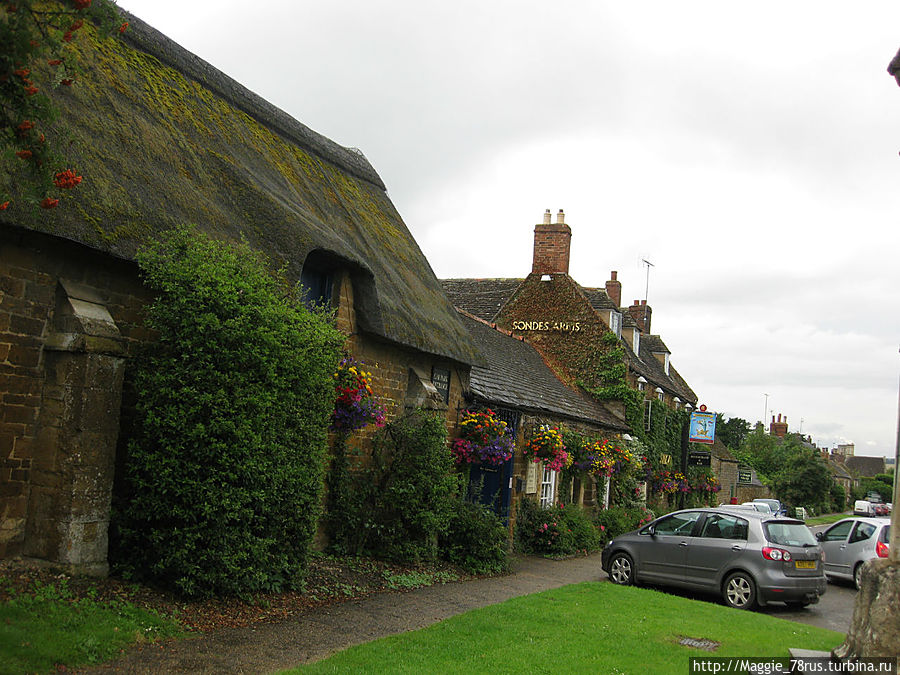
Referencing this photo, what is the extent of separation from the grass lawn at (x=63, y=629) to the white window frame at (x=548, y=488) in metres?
13.5

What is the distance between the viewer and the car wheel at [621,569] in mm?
13523

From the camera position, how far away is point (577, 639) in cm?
817

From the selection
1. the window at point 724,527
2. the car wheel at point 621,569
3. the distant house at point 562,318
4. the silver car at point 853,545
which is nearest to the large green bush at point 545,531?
the car wheel at point 621,569

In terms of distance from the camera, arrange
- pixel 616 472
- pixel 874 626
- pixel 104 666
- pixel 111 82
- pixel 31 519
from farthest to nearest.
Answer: pixel 616 472 < pixel 111 82 < pixel 31 519 < pixel 104 666 < pixel 874 626

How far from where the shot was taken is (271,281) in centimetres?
854

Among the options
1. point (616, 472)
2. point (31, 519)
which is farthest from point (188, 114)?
point (616, 472)

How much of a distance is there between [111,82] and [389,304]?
5.23 m

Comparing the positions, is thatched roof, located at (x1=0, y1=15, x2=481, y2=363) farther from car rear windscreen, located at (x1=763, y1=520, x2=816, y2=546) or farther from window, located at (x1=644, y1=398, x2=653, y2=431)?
window, located at (x1=644, y1=398, x2=653, y2=431)

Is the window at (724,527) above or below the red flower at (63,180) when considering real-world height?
below

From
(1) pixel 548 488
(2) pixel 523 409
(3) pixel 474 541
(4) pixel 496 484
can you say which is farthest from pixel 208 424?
(1) pixel 548 488

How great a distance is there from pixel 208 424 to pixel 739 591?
8712 millimetres

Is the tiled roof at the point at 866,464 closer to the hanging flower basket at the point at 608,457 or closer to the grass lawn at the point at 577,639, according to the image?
the hanging flower basket at the point at 608,457

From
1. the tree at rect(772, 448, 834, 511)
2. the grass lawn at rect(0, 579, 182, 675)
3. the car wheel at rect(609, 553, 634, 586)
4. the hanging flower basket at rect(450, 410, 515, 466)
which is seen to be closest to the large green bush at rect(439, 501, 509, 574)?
the hanging flower basket at rect(450, 410, 515, 466)

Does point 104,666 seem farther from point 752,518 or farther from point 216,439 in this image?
point 752,518
